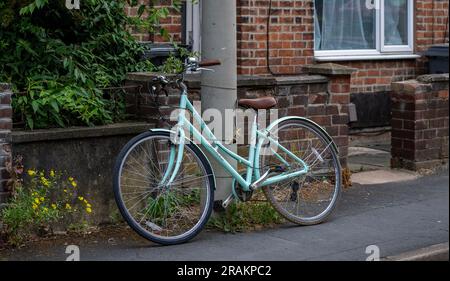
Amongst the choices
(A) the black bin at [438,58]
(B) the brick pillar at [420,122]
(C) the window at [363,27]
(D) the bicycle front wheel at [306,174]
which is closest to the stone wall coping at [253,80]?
(D) the bicycle front wheel at [306,174]

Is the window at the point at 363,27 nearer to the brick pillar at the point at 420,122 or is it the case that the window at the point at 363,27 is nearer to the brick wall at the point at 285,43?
the brick wall at the point at 285,43

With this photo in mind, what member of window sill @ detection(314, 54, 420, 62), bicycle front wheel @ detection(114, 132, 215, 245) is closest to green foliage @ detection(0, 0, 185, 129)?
bicycle front wheel @ detection(114, 132, 215, 245)

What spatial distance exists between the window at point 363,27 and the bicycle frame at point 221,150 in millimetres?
4423

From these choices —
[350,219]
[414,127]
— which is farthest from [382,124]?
[350,219]

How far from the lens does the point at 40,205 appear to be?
620 centimetres

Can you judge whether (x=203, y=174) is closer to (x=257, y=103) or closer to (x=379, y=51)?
(x=257, y=103)

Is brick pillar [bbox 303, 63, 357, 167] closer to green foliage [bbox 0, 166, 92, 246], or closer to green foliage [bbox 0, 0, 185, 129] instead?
green foliage [bbox 0, 0, 185, 129]

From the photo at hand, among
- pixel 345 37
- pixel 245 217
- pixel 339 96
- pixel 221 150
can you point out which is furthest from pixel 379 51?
pixel 221 150

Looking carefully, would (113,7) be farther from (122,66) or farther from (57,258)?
(57,258)

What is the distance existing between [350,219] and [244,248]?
51.6 inches

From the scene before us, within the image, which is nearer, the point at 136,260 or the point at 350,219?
the point at 136,260

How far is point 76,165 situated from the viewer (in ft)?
21.3

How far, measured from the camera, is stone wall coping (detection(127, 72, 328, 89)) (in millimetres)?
7090
